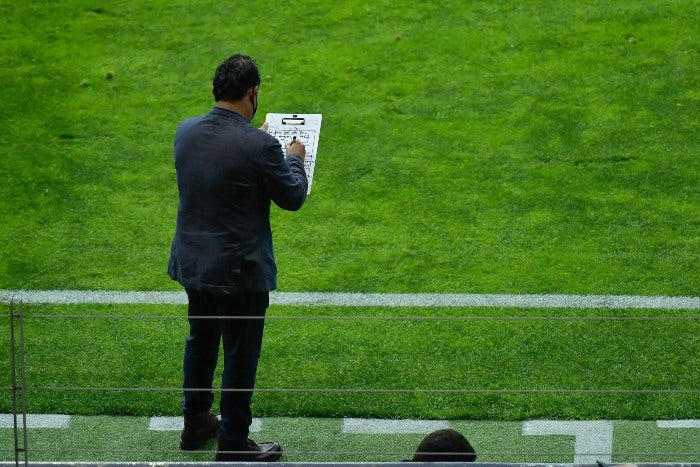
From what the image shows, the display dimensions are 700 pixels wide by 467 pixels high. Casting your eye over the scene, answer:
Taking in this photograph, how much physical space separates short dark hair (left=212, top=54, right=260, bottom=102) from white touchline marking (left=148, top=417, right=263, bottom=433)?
1.73 m

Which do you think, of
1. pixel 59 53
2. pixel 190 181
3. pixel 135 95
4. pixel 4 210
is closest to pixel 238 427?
pixel 190 181

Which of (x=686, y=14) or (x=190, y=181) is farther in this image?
(x=686, y=14)

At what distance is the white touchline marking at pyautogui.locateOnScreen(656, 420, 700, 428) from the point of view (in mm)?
6250

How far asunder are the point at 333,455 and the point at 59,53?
224 inches

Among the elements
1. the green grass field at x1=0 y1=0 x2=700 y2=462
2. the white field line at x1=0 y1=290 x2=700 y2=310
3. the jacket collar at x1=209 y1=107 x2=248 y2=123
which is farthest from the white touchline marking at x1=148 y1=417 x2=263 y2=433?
the jacket collar at x1=209 y1=107 x2=248 y2=123

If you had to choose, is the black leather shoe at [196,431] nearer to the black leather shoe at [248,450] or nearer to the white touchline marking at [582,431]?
the black leather shoe at [248,450]

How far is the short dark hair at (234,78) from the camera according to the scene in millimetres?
5523

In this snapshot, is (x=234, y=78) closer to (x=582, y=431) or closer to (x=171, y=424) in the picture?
(x=171, y=424)

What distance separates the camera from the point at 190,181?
5.52 meters

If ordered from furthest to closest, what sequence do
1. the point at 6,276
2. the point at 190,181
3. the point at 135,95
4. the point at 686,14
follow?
1. the point at 686,14
2. the point at 135,95
3. the point at 6,276
4. the point at 190,181

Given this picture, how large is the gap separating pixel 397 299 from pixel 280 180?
7.69 feet

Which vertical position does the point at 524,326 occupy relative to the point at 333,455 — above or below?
above

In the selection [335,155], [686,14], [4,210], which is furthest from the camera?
[686,14]

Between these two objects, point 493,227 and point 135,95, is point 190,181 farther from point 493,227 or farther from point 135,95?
point 135,95
